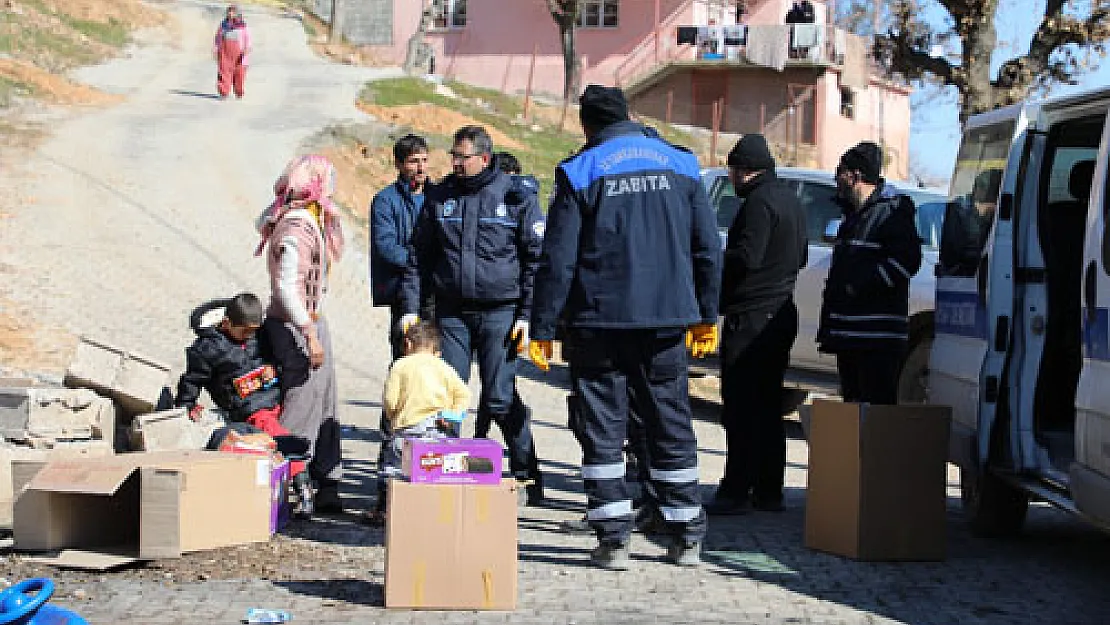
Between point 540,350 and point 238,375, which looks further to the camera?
point 238,375

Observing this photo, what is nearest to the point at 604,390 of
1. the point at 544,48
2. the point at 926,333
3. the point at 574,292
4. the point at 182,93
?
the point at 574,292

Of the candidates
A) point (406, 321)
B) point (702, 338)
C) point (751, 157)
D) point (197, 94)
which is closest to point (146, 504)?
point (406, 321)

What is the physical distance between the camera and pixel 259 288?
17.1m

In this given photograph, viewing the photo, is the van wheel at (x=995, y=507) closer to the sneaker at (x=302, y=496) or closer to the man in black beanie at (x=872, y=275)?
the man in black beanie at (x=872, y=275)

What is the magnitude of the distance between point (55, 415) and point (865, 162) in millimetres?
4371

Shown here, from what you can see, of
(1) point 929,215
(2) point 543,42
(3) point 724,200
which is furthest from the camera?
(2) point 543,42

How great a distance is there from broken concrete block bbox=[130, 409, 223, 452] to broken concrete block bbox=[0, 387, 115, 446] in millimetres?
276

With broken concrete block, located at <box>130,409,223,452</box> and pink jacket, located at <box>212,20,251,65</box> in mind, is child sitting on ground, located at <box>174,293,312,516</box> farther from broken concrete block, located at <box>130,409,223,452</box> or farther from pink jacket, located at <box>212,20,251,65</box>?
pink jacket, located at <box>212,20,251,65</box>

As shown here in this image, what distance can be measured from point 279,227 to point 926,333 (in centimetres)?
564

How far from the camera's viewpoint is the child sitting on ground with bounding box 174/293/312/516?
8.16 metres

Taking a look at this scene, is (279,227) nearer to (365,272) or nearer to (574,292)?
(574,292)

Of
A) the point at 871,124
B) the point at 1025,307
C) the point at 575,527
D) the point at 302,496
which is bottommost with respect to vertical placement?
the point at 575,527

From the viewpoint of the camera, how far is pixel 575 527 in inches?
319

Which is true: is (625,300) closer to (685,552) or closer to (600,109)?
(600,109)
